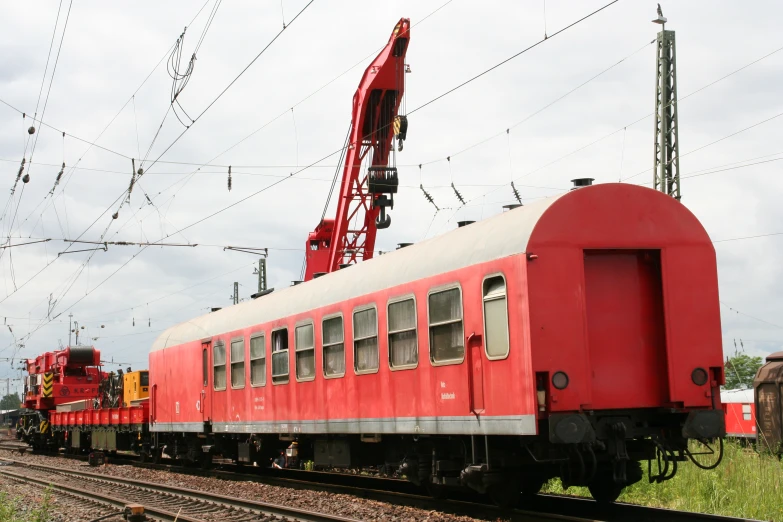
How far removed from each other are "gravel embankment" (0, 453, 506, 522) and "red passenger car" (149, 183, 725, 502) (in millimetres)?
520

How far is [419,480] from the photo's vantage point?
1213 cm

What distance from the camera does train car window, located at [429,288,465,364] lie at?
35.2 feet

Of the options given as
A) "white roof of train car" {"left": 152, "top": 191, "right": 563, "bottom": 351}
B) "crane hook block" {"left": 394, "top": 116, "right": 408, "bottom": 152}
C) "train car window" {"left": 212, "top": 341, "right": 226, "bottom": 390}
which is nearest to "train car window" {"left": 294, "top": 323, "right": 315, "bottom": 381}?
"white roof of train car" {"left": 152, "top": 191, "right": 563, "bottom": 351}

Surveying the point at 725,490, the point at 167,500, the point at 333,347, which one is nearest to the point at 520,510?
the point at 725,490

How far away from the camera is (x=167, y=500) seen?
1473 cm

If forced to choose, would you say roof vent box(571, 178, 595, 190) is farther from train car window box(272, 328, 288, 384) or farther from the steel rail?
train car window box(272, 328, 288, 384)

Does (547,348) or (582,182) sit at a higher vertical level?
(582,182)

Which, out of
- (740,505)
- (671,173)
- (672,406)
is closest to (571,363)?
(672,406)

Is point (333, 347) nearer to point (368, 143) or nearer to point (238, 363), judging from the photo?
point (238, 363)

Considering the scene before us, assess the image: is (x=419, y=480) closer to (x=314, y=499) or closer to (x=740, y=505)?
(x=314, y=499)

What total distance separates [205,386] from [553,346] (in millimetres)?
11131

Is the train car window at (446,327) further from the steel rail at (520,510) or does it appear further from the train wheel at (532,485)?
the steel rail at (520,510)

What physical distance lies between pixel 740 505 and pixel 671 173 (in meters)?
8.15

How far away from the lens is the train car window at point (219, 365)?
60.2ft
